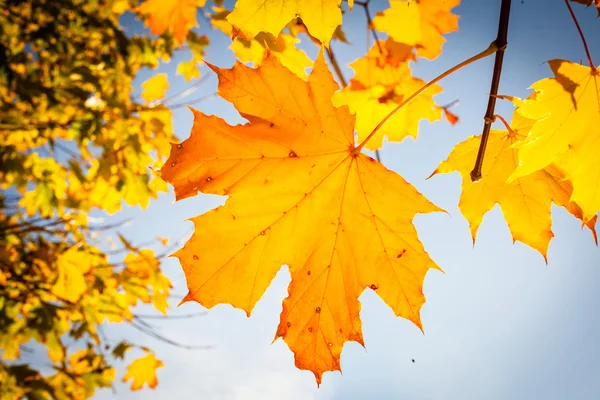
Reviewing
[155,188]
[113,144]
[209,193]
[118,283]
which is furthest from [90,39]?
[209,193]

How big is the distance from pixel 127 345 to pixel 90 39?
343 centimetres

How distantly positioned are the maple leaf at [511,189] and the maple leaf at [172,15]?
189 centimetres

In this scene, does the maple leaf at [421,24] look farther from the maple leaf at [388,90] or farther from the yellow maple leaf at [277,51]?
the yellow maple leaf at [277,51]

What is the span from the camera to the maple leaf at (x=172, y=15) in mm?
2262

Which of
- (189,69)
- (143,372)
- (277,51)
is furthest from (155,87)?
(143,372)

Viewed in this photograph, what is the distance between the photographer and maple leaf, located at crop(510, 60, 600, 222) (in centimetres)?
82

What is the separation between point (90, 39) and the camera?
4234 mm

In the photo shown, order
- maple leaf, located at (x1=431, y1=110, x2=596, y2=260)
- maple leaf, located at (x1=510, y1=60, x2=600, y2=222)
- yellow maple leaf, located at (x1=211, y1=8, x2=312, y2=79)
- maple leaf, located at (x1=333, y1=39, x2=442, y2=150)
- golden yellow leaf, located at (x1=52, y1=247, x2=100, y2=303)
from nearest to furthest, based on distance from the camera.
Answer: maple leaf, located at (x1=510, y1=60, x2=600, y2=222), maple leaf, located at (x1=431, y1=110, x2=596, y2=260), yellow maple leaf, located at (x1=211, y1=8, x2=312, y2=79), maple leaf, located at (x1=333, y1=39, x2=442, y2=150), golden yellow leaf, located at (x1=52, y1=247, x2=100, y2=303)

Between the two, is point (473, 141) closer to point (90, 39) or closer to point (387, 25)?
point (387, 25)

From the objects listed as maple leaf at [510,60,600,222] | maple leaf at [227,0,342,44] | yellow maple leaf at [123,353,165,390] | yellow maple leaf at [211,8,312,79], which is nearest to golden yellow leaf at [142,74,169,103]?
yellow maple leaf at [211,8,312,79]

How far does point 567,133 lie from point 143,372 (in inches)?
193

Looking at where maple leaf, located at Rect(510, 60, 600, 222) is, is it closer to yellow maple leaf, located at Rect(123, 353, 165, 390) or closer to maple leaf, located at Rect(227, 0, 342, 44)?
maple leaf, located at Rect(227, 0, 342, 44)

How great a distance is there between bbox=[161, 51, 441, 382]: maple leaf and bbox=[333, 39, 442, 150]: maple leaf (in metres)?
1.10

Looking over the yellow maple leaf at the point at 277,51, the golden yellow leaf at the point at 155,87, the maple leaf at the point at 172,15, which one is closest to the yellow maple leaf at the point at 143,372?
the golden yellow leaf at the point at 155,87
